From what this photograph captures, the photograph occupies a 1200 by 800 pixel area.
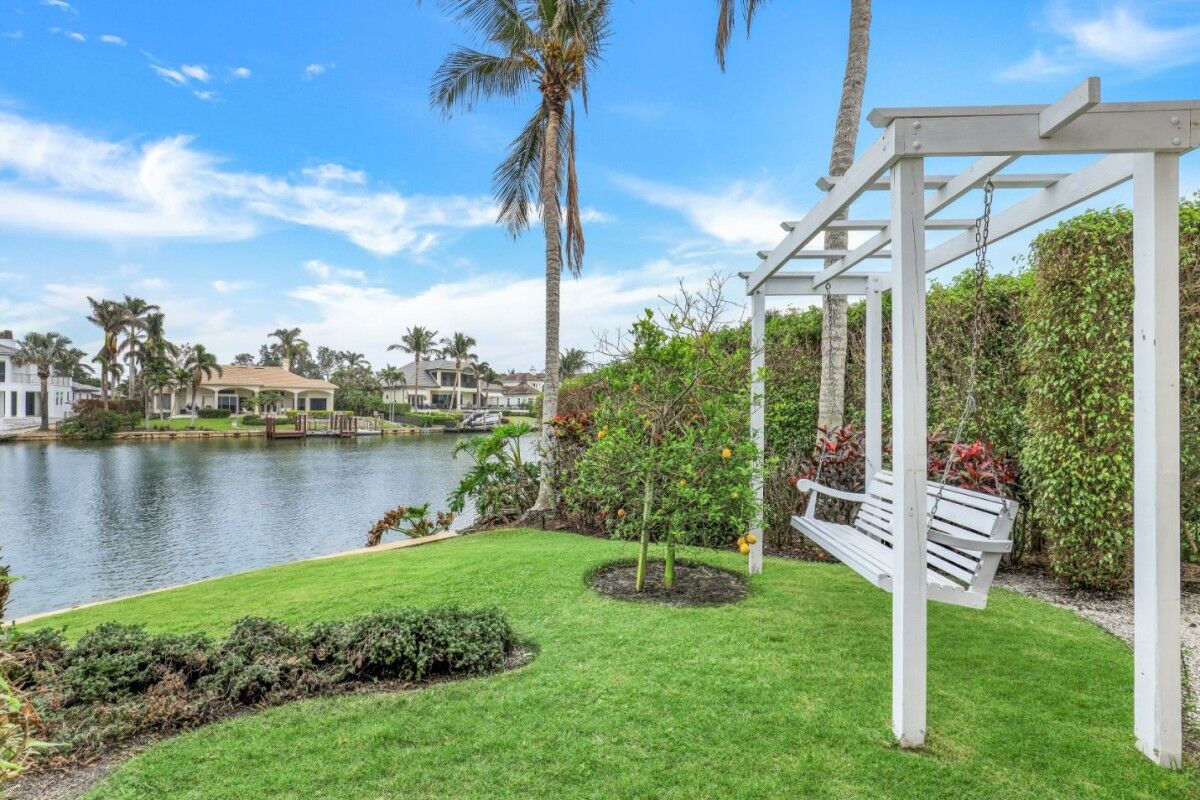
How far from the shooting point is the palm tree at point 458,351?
5672cm

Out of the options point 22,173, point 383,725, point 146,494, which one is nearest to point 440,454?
point 146,494

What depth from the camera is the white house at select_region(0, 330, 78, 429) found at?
123ft

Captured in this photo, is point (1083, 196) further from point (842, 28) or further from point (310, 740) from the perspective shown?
point (842, 28)

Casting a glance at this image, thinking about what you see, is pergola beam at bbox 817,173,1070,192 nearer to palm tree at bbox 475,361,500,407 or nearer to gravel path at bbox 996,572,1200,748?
gravel path at bbox 996,572,1200,748

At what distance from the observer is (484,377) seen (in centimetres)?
6228

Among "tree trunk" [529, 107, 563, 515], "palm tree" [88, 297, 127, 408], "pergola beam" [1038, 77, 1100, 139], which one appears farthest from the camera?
"palm tree" [88, 297, 127, 408]

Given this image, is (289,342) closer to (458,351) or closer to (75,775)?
(458,351)

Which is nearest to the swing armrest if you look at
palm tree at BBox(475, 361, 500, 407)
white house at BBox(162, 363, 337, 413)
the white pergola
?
the white pergola

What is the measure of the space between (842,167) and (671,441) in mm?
4234

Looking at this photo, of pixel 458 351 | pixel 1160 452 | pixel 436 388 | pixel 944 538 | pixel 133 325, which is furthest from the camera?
pixel 436 388

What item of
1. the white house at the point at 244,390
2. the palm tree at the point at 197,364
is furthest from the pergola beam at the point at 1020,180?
the palm tree at the point at 197,364

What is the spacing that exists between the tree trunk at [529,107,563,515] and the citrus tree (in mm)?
3871

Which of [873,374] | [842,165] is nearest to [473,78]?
[842,165]

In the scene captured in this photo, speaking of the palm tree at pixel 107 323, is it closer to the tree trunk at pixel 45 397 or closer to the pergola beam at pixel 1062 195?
the tree trunk at pixel 45 397
